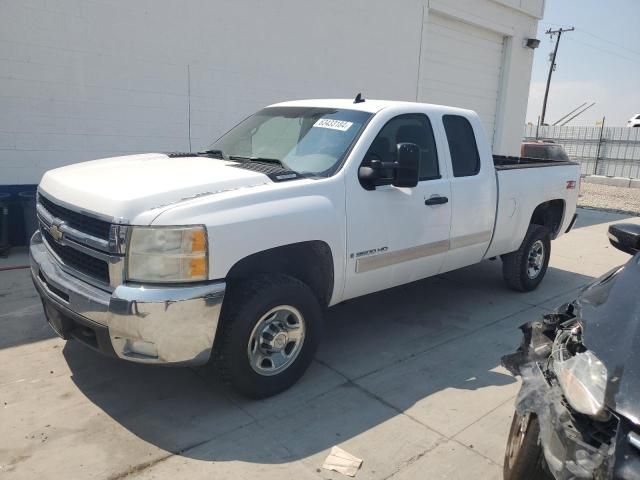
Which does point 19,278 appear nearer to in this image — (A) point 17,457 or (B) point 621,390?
(A) point 17,457

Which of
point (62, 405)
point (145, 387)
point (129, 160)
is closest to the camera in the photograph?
point (62, 405)

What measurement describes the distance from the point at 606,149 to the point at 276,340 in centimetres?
2510

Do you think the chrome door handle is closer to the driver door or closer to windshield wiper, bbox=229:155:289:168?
the driver door

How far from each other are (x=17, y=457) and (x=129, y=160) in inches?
89.9

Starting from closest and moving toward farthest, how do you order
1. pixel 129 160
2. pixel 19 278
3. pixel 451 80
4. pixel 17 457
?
pixel 17 457 < pixel 129 160 < pixel 19 278 < pixel 451 80

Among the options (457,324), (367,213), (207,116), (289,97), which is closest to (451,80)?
(289,97)

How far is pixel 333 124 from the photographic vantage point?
13.8 ft

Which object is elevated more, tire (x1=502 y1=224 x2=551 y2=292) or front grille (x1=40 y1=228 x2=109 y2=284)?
front grille (x1=40 y1=228 x2=109 y2=284)

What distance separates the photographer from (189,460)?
9.71 feet

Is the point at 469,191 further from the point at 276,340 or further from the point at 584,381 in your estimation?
the point at 584,381

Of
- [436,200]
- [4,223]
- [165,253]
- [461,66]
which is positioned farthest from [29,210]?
[461,66]

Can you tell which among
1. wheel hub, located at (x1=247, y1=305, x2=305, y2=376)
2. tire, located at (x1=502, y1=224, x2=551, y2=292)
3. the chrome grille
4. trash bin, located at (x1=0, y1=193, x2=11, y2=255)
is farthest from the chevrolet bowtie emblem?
tire, located at (x1=502, y1=224, x2=551, y2=292)

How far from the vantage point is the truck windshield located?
13.0ft

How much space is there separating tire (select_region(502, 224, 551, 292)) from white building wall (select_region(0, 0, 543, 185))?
5.10 m
